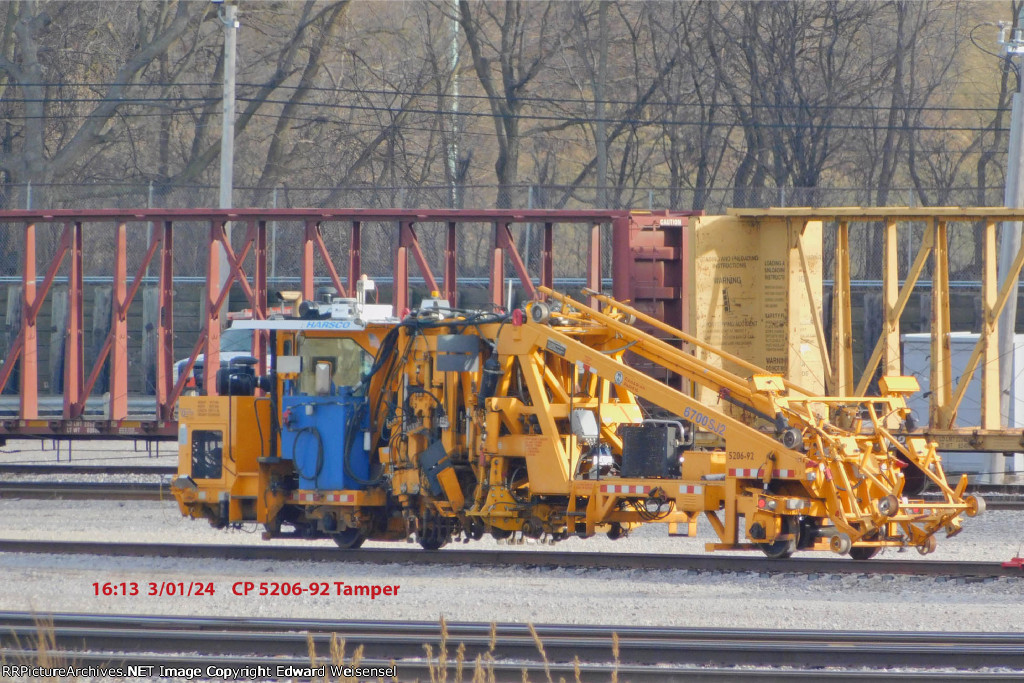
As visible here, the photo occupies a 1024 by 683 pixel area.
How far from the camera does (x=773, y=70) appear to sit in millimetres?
37188

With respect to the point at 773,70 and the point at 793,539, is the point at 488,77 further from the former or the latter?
the point at 793,539

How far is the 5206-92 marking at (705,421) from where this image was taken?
11070mm

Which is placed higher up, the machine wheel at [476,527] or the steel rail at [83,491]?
the machine wheel at [476,527]

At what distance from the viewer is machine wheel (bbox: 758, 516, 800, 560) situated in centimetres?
1098

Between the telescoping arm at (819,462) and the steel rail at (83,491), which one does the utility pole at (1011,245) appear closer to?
the telescoping arm at (819,462)

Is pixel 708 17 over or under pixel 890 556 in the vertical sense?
over

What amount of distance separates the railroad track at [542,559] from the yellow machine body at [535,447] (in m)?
0.26

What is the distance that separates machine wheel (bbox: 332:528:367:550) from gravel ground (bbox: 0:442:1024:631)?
630 mm

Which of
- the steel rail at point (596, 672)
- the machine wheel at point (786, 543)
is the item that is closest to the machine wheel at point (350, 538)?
the machine wheel at point (786, 543)

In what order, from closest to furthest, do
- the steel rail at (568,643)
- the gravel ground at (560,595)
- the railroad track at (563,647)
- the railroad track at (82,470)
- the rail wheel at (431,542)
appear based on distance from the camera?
the railroad track at (563,647) < the steel rail at (568,643) < the gravel ground at (560,595) < the rail wheel at (431,542) < the railroad track at (82,470)

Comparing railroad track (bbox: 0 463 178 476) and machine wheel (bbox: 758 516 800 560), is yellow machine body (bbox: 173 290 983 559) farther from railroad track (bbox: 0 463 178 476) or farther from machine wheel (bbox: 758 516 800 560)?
railroad track (bbox: 0 463 178 476)

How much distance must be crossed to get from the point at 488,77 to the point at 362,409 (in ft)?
90.7

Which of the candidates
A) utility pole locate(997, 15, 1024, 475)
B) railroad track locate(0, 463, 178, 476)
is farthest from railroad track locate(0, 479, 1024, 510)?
railroad track locate(0, 463, 178, 476)

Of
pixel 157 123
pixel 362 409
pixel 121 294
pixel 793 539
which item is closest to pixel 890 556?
pixel 793 539
